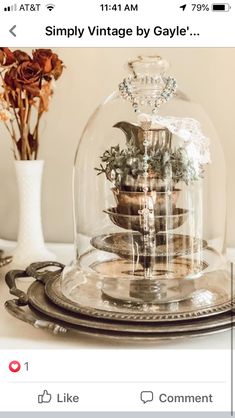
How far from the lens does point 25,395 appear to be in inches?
22.2

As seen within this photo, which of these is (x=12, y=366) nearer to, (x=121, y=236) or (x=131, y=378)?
(x=131, y=378)

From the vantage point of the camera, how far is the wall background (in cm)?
96

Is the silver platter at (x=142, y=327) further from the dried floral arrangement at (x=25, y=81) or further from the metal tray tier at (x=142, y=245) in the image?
the dried floral arrangement at (x=25, y=81)

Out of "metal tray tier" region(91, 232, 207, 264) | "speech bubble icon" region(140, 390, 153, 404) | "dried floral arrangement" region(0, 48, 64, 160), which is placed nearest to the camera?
"speech bubble icon" region(140, 390, 153, 404)

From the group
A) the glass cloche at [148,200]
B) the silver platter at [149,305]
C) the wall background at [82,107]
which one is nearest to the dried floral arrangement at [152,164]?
the glass cloche at [148,200]

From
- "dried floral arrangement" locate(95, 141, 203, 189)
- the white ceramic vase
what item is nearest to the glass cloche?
"dried floral arrangement" locate(95, 141, 203, 189)

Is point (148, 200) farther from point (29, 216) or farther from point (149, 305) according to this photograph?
point (29, 216)

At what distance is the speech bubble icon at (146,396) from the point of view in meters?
0.55
